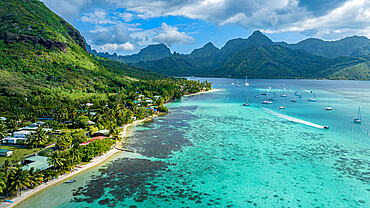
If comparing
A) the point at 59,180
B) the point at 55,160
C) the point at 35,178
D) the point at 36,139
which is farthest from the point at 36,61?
the point at 35,178

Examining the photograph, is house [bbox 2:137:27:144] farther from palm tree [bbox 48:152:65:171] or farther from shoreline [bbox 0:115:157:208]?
shoreline [bbox 0:115:157:208]

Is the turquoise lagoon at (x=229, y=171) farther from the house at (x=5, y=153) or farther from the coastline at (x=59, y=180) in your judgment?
the house at (x=5, y=153)

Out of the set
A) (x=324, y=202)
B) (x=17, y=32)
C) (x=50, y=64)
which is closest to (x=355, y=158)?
(x=324, y=202)

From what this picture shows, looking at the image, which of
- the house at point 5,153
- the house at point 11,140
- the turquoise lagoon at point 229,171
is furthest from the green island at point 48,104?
the turquoise lagoon at point 229,171

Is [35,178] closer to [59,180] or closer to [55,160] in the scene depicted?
[59,180]

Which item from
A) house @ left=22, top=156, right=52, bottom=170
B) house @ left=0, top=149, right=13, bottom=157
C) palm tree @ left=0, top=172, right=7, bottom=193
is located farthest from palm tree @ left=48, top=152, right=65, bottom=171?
house @ left=0, top=149, right=13, bottom=157

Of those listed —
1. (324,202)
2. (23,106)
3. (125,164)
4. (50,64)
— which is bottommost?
(324,202)

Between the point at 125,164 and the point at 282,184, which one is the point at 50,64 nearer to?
the point at 125,164
